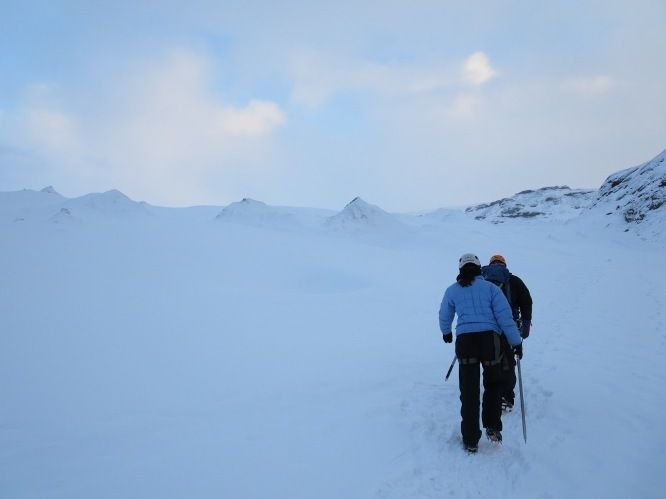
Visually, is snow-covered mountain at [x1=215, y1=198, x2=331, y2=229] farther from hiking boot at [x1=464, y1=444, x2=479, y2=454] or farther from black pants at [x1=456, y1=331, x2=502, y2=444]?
hiking boot at [x1=464, y1=444, x2=479, y2=454]

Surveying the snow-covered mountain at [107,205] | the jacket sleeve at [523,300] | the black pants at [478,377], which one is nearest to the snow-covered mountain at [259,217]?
the snow-covered mountain at [107,205]

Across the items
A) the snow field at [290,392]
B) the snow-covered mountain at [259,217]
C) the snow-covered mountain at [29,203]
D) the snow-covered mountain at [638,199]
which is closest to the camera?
the snow field at [290,392]

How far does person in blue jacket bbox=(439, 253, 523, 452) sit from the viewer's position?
4641 mm

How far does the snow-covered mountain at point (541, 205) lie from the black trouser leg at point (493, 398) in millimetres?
70159

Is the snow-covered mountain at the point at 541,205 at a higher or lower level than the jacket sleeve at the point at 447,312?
higher

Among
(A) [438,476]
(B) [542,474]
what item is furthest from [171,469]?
(B) [542,474]

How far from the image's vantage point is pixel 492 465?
4.30 meters

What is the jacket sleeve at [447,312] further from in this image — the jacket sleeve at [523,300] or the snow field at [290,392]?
the jacket sleeve at [523,300]

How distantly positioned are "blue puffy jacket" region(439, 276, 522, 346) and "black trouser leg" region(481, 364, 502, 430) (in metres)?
0.42

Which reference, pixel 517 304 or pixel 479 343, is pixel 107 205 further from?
pixel 479 343

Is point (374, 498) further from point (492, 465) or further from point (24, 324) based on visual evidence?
point (24, 324)

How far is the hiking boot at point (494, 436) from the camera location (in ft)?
15.1

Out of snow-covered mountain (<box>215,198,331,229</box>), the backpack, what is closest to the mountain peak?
snow-covered mountain (<box>215,198,331,229</box>)

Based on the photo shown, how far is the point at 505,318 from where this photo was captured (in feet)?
15.4
